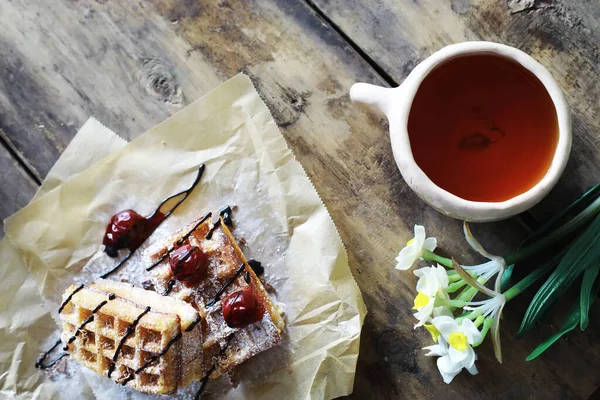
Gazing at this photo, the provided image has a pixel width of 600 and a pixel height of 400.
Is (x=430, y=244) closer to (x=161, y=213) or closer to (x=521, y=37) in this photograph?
(x=521, y=37)

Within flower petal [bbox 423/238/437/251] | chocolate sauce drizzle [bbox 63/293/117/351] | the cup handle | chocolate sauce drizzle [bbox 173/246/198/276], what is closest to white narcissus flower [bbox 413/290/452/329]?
flower petal [bbox 423/238/437/251]

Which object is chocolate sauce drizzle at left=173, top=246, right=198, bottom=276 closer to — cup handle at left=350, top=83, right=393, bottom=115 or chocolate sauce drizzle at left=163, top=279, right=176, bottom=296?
chocolate sauce drizzle at left=163, top=279, right=176, bottom=296

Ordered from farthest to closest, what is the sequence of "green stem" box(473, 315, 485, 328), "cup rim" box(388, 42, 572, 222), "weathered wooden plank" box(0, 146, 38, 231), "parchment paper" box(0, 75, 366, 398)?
"weathered wooden plank" box(0, 146, 38, 231) < "parchment paper" box(0, 75, 366, 398) < "green stem" box(473, 315, 485, 328) < "cup rim" box(388, 42, 572, 222)

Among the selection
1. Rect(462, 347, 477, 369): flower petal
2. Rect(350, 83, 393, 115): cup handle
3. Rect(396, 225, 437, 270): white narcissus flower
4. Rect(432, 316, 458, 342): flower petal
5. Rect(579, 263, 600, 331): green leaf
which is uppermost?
Rect(350, 83, 393, 115): cup handle

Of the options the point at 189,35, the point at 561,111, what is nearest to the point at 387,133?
the point at 561,111

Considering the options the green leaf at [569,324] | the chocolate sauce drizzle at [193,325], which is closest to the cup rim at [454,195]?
the green leaf at [569,324]

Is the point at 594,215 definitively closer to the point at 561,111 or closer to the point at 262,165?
the point at 561,111

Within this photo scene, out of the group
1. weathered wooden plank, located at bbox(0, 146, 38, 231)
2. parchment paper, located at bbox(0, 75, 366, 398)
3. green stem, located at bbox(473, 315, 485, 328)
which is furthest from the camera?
weathered wooden plank, located at bbox(0, 146, 38, 231)

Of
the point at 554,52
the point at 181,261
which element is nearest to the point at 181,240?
the point at 181,261

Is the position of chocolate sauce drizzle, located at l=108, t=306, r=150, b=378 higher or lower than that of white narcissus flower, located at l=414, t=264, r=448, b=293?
higher
